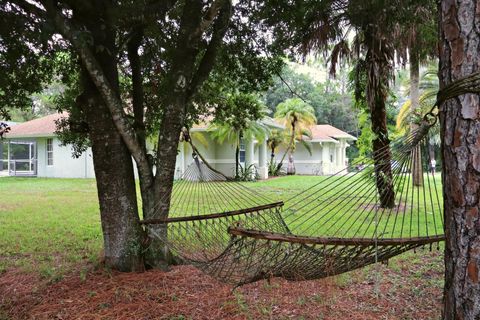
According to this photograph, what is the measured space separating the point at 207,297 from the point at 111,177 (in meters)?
1.28

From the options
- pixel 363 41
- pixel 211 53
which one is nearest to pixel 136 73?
pixel 211 53

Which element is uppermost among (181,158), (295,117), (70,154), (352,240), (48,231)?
(295,117)

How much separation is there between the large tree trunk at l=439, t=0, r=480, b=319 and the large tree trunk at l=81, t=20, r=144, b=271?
270 cm

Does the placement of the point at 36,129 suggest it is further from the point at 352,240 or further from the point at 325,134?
the point at 352,240

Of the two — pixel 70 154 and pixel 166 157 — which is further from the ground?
pixel 70 154

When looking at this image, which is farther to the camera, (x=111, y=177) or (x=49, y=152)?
(x=49, y=152)

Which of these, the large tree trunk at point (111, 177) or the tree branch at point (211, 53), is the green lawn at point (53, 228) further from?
the tree branch at point (211, 53)

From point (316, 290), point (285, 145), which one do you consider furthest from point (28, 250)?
point (285, 145)

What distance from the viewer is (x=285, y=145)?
1836 centimetres

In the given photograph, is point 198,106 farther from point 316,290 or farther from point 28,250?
point 316,290

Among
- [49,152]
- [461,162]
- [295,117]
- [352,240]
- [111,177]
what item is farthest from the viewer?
[295,117]

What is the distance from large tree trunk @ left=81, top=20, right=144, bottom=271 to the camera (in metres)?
3.46

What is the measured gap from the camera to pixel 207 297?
3.20 meters

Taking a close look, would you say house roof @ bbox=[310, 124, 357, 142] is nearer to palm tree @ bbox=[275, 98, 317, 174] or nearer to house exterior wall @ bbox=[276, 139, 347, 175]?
house exterior wall @ bbox=[276, 139, 347, 175]
